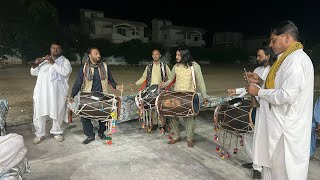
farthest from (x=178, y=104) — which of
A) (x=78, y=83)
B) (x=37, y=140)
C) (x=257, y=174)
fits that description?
(x=37, y=140)

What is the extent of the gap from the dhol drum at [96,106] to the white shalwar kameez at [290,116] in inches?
101

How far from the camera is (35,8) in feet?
88.3

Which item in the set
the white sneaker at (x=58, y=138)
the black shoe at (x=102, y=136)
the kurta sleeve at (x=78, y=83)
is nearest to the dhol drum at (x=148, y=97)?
the black shoe at (x=102, y=136)

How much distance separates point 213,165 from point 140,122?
2.62 meters

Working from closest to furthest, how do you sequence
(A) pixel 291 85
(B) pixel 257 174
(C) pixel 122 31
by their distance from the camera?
(A) pixel 291 85, (B) pixel 257 174, (C) pixel 122 31

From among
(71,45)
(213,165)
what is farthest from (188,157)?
(71,45)

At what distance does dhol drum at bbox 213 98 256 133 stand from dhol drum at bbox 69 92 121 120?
1.64m

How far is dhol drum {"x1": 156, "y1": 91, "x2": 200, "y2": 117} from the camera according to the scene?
14.5ft

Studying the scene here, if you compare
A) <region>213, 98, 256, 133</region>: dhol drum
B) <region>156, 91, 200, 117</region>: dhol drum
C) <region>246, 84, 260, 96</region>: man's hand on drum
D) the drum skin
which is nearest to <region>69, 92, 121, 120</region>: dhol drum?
the drum skin

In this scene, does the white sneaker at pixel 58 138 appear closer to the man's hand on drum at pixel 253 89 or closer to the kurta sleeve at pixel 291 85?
the man's hand on drum at pixel 253 89

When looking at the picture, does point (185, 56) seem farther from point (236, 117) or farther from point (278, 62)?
point (278, 62)

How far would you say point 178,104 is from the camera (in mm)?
4438

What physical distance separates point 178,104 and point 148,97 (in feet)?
2.91

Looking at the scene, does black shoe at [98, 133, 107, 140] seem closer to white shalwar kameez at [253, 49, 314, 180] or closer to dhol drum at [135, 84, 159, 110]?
dhol drum at [135, 84, 159, 110]
